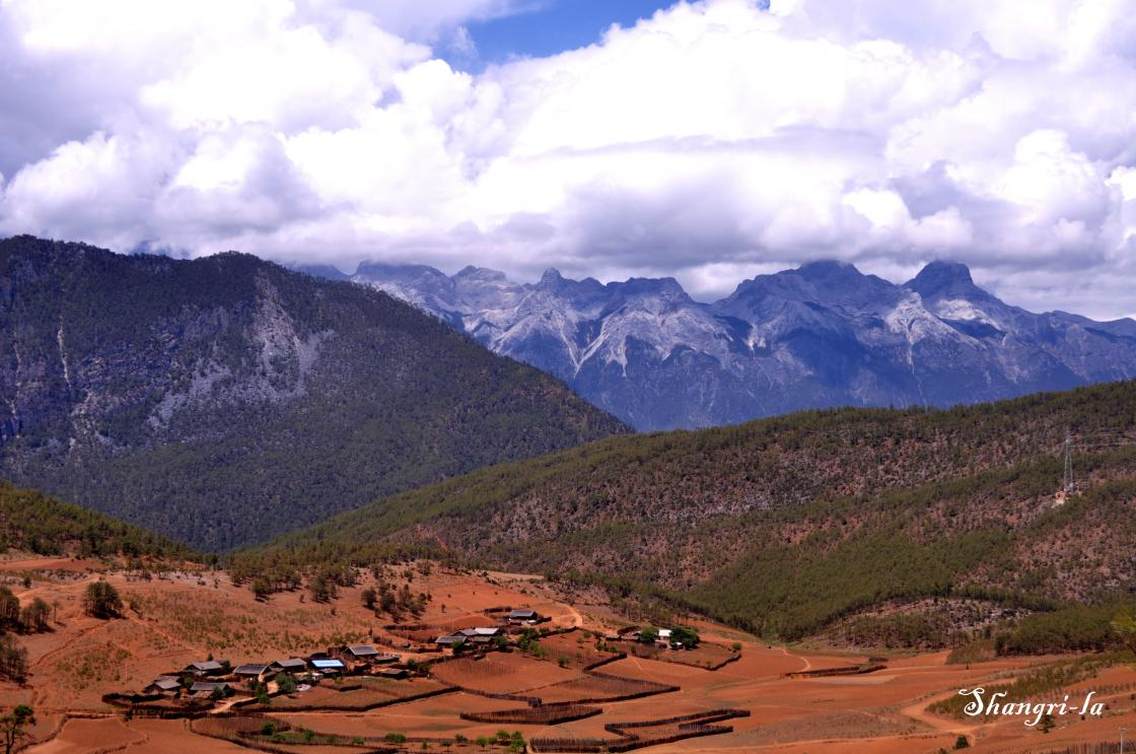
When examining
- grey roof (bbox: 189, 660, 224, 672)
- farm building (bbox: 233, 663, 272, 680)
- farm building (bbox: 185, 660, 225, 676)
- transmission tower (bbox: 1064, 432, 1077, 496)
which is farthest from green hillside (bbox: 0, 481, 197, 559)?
transmission tower (bbox: 1064, 432, 1077, 496)

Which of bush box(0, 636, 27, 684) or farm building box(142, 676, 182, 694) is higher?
bush box(0, 636, 27, 684)

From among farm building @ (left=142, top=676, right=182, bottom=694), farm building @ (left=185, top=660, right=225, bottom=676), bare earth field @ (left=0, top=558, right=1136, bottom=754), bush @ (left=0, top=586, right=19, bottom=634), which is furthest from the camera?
farm building @ (left=185, top=660, right=225, bottom=676)

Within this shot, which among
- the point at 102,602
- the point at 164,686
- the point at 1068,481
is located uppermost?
the point at 1068,481

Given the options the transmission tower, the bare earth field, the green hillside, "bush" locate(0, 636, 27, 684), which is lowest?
the bare earth field

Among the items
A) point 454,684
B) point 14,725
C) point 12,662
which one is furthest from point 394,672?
point 14,725

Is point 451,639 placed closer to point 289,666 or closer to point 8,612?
point 289,666

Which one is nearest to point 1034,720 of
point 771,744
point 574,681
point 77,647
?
point 771,744

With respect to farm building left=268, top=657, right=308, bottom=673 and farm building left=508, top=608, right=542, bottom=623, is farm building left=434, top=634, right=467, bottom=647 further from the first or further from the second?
farm building left=268, top=657, right=308, bottom=673
